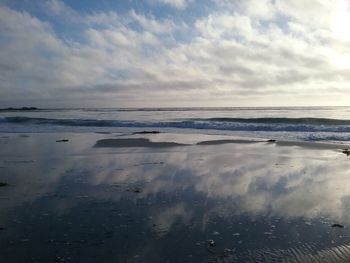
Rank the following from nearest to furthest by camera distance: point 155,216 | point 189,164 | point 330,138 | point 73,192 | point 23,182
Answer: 1. point 155,216
2. point 73,192
3. point 23,182
4. point 189,164
5. point 330,138

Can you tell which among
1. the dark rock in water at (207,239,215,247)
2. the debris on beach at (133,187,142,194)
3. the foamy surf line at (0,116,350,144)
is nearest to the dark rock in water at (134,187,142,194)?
the debris on beach at (133,187,142,194)

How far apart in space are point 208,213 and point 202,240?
1083 mm

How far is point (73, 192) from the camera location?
6.96 metres

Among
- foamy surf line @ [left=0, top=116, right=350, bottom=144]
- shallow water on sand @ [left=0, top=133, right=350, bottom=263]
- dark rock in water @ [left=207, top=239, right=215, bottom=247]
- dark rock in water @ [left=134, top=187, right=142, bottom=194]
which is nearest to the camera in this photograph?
shallow water on sand @ [left=0, top=133, right=350, bottom=263]

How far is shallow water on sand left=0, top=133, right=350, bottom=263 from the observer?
4273 millimetres

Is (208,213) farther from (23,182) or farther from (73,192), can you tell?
(23,182)

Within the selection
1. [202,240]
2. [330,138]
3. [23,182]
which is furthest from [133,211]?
[330,138]

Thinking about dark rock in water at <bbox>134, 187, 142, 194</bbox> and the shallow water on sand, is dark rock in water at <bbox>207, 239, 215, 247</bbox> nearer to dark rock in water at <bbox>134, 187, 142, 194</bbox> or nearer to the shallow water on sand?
the shallow water on sand

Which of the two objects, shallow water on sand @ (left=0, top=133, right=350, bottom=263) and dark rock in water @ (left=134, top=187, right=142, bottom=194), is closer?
shallow water on sand @ (left=0, top=133, right=350, bottom=263)

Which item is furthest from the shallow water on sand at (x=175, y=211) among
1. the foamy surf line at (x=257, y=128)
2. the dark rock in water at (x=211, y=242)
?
the foamy surf line at (x=257, y=128)

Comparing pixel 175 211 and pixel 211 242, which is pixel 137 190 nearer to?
pixel 175 211

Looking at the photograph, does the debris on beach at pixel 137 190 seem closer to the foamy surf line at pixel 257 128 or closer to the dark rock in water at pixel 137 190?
the dark rock in water at pixel 137 190

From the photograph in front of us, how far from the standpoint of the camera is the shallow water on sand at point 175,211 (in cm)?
427

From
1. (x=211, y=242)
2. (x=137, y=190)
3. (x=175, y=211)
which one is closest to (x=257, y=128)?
(x=137, y=190)
